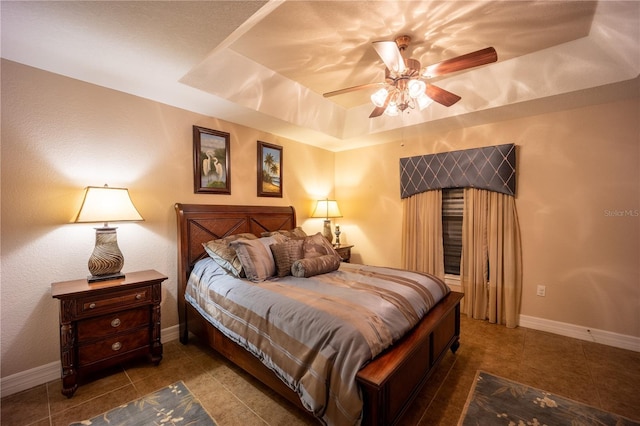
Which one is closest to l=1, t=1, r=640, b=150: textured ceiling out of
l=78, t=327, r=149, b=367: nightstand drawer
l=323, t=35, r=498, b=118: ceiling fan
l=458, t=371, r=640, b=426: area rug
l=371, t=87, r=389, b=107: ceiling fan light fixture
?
l=323, t=35, r=498, b=118: ceiling fan

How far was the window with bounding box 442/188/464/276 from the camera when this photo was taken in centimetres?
368

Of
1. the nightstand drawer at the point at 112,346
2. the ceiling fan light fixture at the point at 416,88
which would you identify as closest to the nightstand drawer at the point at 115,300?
the nightstand drawer at the point at 112,346

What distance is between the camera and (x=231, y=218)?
3.33 metres

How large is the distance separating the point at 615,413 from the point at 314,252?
95.6 inches

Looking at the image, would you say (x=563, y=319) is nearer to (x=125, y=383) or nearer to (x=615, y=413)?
(x=615, y=413)

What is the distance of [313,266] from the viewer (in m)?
2.54

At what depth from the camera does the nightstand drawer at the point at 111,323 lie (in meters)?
2.05

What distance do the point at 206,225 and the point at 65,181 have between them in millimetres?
1240

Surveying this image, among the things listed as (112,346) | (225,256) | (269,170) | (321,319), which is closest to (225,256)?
(225,256)

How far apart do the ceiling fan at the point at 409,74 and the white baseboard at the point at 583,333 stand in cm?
268

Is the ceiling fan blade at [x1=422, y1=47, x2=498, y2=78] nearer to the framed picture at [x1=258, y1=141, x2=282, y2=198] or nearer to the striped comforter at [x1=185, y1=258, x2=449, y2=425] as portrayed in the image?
the striped comforter at [x1=185, y1=258, x2=449, y2=425]

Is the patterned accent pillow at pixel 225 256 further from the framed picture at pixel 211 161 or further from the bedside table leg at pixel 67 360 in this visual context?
the bedside table leg at pixel 67 360

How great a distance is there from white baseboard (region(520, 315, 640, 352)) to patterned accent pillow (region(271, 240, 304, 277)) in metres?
2.77

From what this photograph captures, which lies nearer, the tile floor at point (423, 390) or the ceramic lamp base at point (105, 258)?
the tile floor at point (423, 390)
